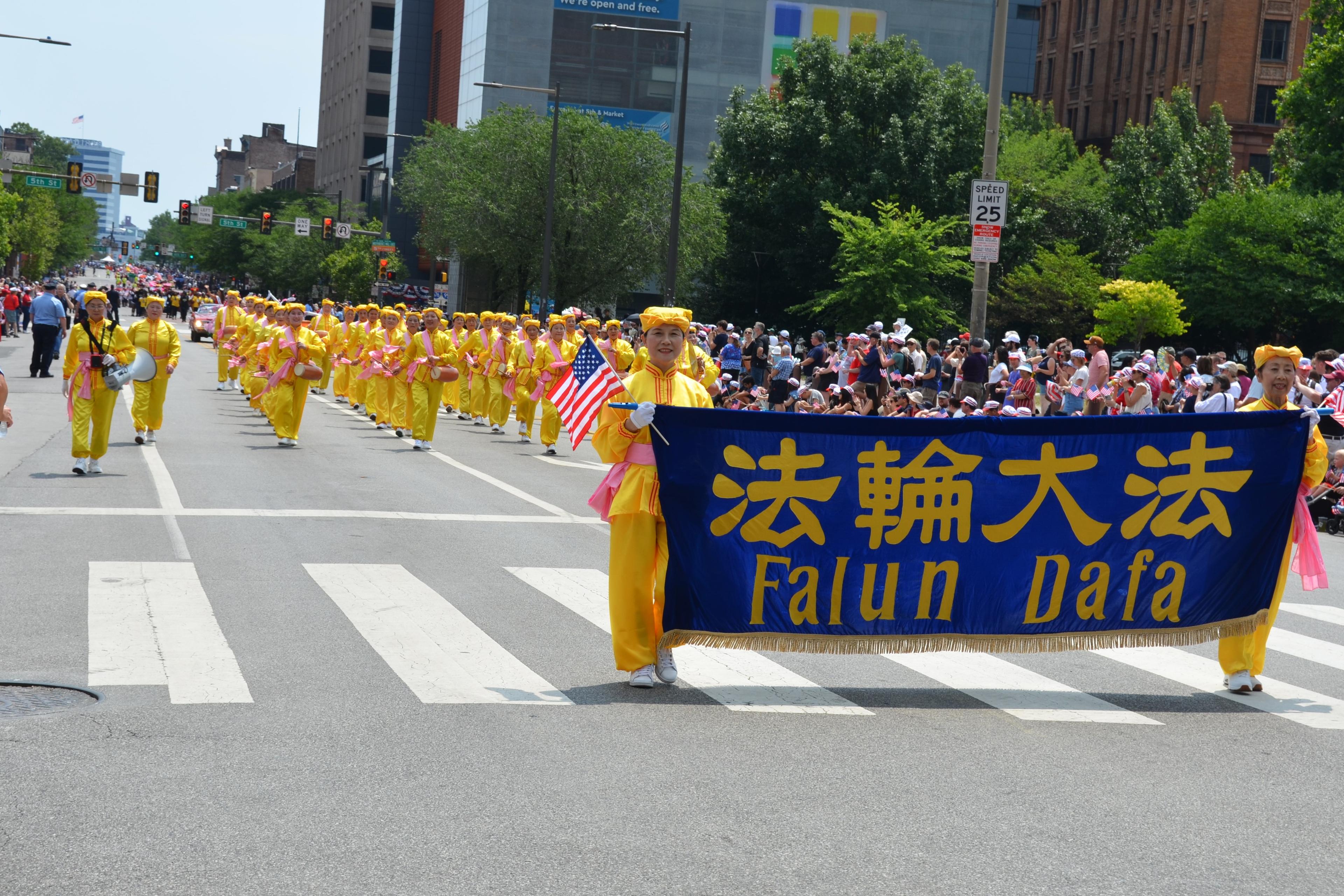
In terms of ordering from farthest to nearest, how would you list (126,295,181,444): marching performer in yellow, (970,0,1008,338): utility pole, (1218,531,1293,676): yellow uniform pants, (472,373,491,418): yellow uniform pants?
(472,373,491,418): yellow uniform pants
(970,0,1008,338): utility pole
(126,295,181,444): marching performer in yellow
(1218,531,1293,676): yellow uniform pants

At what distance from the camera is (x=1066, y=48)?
91.3 metres

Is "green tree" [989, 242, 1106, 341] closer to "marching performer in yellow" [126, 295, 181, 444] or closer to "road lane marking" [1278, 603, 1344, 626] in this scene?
"marching performer in yellow" [126, 295, 181, 444]

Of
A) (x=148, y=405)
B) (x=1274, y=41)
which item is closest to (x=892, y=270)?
(x=148, y=405)

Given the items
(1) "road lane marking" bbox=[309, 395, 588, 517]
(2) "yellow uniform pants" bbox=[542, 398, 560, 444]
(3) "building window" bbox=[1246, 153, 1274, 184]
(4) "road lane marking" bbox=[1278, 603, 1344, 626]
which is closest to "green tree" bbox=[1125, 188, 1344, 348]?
(1) "road lane marking" bbox=[309, 395, 588, 517]

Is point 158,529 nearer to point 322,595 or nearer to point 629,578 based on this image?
point 322,595

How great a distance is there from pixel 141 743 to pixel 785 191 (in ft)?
161

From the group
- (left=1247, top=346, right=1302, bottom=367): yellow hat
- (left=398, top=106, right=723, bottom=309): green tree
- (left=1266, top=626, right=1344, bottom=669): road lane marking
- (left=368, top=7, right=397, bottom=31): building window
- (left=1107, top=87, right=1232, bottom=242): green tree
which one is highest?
(left=368, top=7, right=397, bottom=31): building window

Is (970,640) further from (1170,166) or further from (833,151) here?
(1170,166)

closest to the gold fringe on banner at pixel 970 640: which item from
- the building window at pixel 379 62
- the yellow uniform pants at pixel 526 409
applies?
the yellow uniform pants at pixel 526 409

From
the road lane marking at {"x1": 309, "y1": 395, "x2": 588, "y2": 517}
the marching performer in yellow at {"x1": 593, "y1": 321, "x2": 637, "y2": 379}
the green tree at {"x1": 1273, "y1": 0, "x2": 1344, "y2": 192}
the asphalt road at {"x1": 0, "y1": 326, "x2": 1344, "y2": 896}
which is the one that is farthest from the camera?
the green tree at {"x1": 1273, "y1": 0, "x2": 1344, "y2": 192}

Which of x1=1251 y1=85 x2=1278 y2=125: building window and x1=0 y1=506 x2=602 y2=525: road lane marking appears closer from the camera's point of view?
x1=0 y1=506 x2=602 y2=525: road lane marking

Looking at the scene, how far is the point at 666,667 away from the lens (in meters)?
7.41

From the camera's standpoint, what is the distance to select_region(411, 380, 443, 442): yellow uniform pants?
66.4 ft

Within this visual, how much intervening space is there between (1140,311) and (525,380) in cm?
2447
